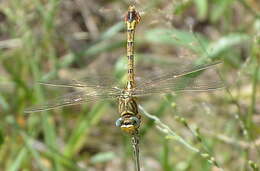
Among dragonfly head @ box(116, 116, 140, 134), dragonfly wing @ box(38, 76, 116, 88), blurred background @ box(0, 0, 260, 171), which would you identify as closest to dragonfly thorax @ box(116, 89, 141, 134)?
dragonfly head @ box(116, 116, 140, 134)

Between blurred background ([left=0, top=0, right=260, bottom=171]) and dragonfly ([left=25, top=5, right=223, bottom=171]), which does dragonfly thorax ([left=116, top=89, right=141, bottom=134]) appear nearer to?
dragonfly ([left=25, top=5, right=223, bottom=171])

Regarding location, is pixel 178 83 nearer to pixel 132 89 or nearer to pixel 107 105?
pixel 132 89

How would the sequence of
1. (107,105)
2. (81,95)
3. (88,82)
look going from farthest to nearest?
(107,105)
(88,82)
(81,95)

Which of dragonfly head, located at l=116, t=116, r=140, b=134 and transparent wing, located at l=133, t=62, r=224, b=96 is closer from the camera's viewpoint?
transparent wing, located at l=133, t=62, r=224, b=96

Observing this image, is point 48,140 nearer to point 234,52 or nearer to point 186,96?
point 186,96

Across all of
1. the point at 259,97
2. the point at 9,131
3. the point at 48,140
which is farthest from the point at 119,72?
the point at 259,97

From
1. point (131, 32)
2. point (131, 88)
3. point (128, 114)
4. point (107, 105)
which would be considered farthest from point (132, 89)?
point (107, 105)

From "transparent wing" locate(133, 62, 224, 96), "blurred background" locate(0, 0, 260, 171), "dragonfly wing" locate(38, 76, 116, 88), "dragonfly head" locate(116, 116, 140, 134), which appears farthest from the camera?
"blurred background" locate(0, 0, 260, 171)

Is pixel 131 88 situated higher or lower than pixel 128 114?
higher
